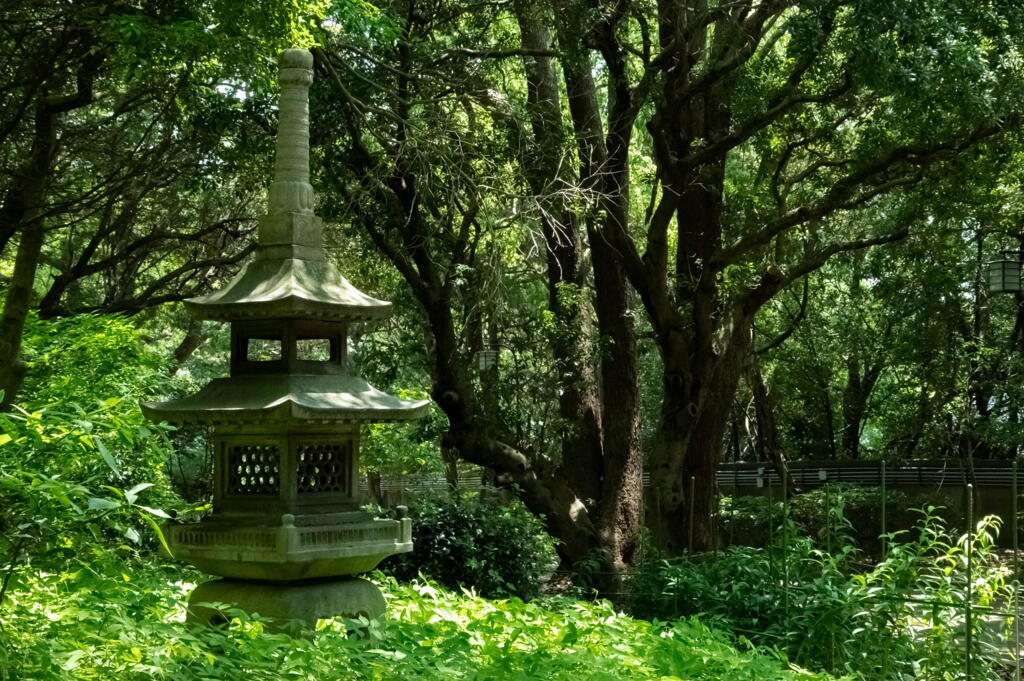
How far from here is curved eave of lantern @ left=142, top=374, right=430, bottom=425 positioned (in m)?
6.25

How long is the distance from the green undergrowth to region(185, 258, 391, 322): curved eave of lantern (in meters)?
1.73

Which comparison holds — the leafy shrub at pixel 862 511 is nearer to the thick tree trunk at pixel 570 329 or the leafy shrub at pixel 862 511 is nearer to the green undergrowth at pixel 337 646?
the thick tree trunk at pixel 570 329

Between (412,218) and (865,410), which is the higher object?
(412,218)

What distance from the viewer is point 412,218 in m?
11.4

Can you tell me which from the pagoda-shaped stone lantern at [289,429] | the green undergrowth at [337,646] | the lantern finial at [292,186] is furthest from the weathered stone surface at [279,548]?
the lantern finial at [292,186]

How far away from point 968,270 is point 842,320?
167 inches

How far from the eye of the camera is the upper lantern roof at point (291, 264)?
21.1 feet

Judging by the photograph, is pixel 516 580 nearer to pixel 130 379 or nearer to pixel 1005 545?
pixel 130 379

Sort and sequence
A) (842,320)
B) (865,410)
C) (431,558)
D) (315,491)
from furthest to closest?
(865,410) → (842,320) → (431,558) → (315,491)

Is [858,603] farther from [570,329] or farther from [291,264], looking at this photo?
[570,329]

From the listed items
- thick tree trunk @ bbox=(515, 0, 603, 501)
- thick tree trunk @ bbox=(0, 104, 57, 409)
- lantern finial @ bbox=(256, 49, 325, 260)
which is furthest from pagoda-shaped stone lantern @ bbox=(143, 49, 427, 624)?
thick tree trunk @ bbox=(515, 0, 603, 501)

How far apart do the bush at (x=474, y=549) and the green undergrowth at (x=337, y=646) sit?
3.48 meters

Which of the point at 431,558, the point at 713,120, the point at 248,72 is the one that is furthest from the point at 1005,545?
the point at 248,72

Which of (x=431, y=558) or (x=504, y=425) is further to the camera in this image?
(x=504, y=425)
